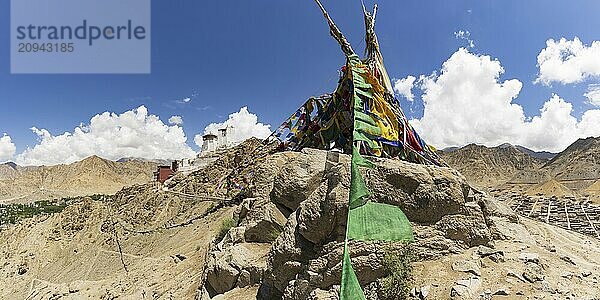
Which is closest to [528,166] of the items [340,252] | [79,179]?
[340,252]

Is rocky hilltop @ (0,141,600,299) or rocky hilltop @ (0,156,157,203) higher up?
rocky hilltop @ (0,141,600,299)

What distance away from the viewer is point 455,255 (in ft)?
18.4

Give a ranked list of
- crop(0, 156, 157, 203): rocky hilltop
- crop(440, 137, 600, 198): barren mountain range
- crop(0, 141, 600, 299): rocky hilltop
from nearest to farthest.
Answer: crop(0, 141, 600, 299): rocky hilltop < crop(440, 137, 600, 198): barren mountain range < crop(0, 156, 157, 203): rocky hilltop

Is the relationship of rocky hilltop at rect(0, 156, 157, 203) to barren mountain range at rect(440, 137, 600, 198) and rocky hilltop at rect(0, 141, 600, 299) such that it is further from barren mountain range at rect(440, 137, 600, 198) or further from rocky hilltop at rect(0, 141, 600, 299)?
rocky hilltop at rect(0, 141, 600, 299)

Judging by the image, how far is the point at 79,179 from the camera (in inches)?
5635

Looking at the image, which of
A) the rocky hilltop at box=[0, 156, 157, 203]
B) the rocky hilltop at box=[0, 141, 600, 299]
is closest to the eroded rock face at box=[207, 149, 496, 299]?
the rocky hilltop at box=[0, 141, 600, 299]

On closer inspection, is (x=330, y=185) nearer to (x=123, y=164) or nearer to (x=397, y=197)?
(x=397, y=197)

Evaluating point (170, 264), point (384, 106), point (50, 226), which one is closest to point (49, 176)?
point (50, 226)

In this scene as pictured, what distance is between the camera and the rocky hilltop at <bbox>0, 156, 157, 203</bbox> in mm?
132625

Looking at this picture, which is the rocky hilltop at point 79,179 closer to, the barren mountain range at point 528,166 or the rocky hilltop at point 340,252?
the barren mountain range at point 528,166

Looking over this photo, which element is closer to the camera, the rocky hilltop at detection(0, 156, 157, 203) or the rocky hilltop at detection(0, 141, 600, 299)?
the rocky hilltop at detection(0, 141, 600, 299)

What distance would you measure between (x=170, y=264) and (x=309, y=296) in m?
10.8

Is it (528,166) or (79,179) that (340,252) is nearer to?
(528,166)

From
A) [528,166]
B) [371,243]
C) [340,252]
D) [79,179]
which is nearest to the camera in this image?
[371,243]
